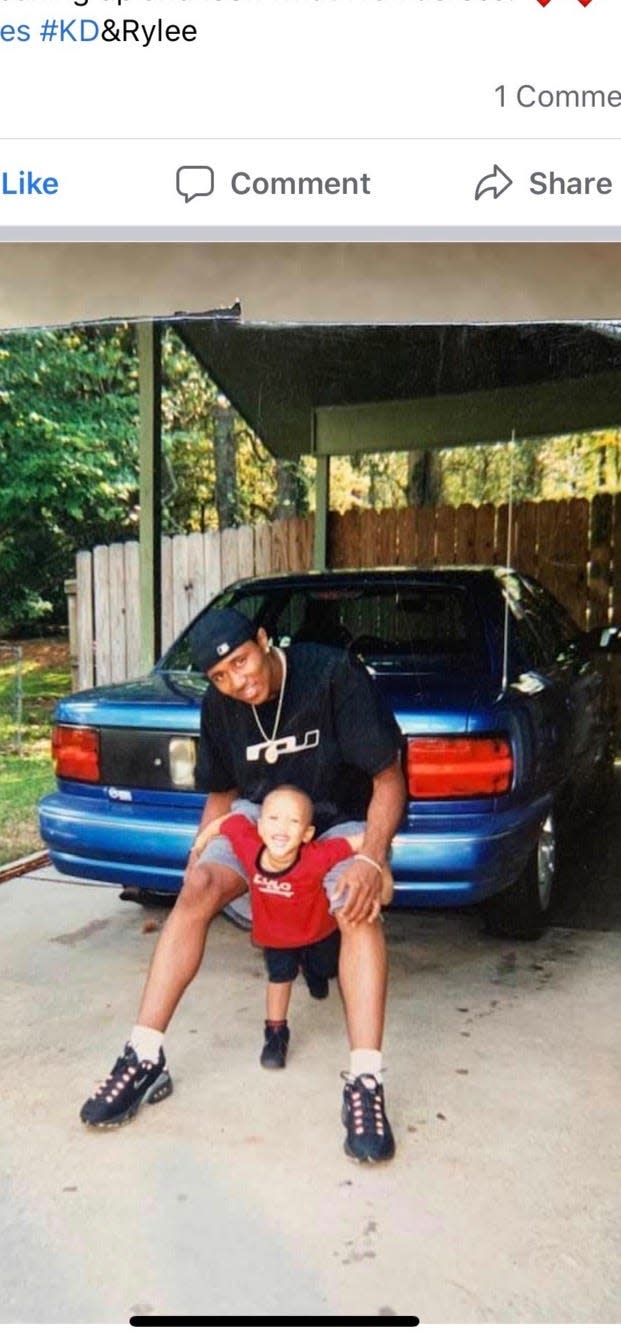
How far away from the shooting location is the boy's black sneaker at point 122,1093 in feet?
7.70

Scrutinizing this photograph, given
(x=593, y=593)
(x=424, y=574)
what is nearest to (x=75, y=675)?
(x=424, y=574)

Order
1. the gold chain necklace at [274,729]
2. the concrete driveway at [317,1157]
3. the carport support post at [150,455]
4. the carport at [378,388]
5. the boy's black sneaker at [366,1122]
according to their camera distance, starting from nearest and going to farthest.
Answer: the concrete driveway at [317,1157], the boy's black sneaker at [366,1122], the gold chain necklace at [274,729], the carport support post at [150,455], the carport at [378,388]

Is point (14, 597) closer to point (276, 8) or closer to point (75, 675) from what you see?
point (75, 675)

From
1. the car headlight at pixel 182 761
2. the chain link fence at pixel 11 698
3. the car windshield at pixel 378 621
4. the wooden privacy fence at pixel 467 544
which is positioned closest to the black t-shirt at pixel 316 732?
the car headlight at pixel 182 761

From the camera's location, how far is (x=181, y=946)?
7.97 ft

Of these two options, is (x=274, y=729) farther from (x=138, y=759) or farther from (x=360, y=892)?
(x=138, y=759)

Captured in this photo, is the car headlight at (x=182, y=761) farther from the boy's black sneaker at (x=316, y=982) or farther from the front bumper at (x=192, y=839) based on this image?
the boy's black sneaker at (x=316, y=982)

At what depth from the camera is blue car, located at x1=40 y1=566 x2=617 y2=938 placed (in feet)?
9.52

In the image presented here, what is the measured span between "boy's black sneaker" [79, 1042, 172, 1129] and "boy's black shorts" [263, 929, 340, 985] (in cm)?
33

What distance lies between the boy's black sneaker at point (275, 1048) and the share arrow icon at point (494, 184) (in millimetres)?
1958

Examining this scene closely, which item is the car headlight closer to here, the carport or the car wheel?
the car wheel

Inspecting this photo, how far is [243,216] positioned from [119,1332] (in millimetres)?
1976

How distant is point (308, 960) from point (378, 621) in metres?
1.58

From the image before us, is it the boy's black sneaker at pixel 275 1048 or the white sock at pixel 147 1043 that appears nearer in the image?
the white sock at pixel 147 1043
